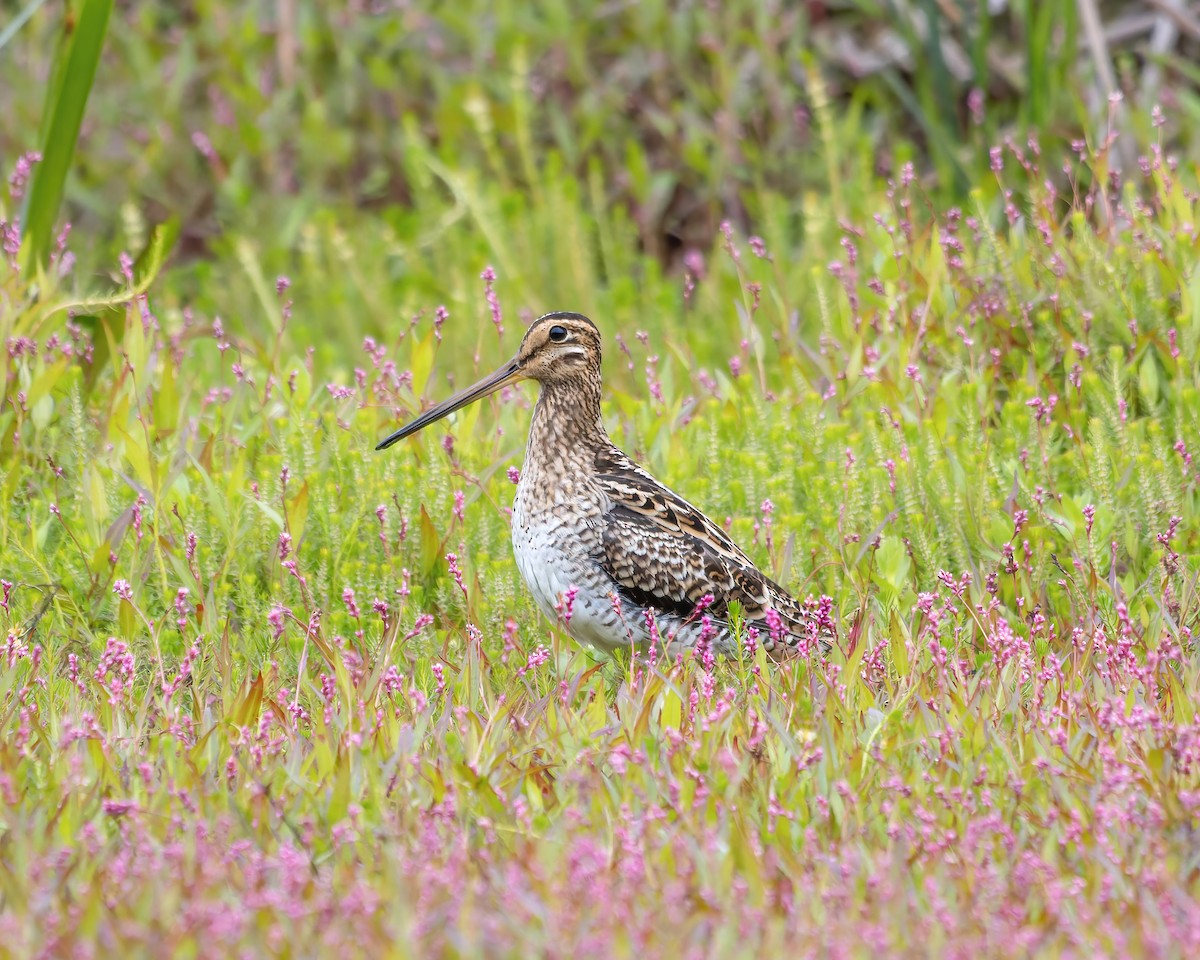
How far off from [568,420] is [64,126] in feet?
7.79

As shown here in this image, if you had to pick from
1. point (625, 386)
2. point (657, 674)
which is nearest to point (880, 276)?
point (625, 386)

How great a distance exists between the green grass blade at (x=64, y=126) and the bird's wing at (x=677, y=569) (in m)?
2.58

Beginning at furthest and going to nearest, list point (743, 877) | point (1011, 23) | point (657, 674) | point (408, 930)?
point (1011, 23) → point (657, 674) → point (743, 877) → point (408, 930)

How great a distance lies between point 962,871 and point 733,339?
502 centimetres

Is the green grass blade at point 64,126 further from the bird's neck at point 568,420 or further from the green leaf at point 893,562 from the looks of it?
the green leaf at point 893,562

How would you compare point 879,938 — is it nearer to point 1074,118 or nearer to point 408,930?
point 408,930

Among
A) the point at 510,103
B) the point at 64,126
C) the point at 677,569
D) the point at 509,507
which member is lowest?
the point at 677,569

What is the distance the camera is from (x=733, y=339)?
27.3 feet

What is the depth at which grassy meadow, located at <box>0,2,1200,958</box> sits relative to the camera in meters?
3.46

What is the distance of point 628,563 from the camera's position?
5.08m

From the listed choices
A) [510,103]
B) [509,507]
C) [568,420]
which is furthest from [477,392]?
[510,103]

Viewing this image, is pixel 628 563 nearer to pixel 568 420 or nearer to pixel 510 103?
pixel 568 420

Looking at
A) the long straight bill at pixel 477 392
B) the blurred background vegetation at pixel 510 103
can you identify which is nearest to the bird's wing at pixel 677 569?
the long straight bill at pixel 477 392

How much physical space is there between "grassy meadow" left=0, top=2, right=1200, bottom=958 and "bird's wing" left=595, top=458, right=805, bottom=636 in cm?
19
